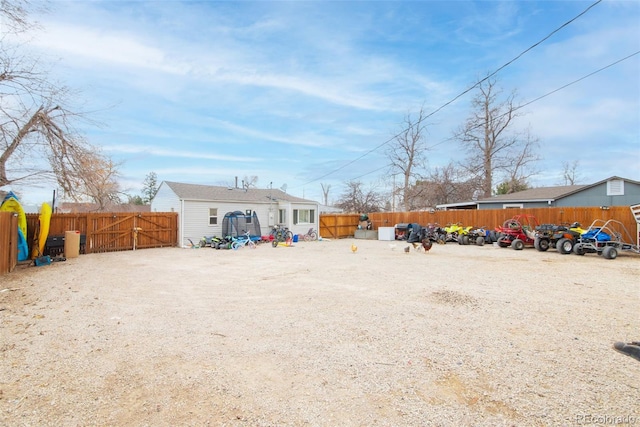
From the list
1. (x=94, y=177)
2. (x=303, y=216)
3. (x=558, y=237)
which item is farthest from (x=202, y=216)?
(x=558, y=237)

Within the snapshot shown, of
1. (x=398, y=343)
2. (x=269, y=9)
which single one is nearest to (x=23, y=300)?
(x=398, y=343)

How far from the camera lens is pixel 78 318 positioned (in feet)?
15.8

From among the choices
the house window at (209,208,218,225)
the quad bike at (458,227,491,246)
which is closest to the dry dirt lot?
the quad bike at (458,227,491,246)

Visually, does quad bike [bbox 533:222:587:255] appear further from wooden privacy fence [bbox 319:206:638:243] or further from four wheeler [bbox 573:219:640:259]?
wooden privacy fence [bbox 319:206:638:243]

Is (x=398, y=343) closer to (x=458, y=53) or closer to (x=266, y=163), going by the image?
(x=458, y=53)

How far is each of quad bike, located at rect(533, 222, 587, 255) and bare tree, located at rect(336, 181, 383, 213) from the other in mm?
18569

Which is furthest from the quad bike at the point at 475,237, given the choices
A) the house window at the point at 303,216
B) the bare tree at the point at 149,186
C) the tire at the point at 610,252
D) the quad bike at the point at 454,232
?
the bare tree at the point at 149,186

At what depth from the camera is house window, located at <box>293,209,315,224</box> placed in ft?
68.9

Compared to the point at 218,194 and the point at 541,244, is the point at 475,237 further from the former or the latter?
the point at 218,194

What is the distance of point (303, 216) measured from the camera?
21500 mm

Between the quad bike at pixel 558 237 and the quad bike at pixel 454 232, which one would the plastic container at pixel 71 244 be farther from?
the quad bike at pixel 558 237

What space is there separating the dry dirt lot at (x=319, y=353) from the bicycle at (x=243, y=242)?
8.48m

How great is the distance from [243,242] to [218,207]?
3.11 metres

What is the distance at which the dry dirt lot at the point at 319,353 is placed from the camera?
8.01 feet
